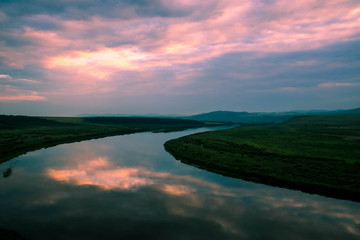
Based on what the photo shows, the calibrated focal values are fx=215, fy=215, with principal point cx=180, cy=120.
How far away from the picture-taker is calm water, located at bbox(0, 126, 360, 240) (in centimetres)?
1473

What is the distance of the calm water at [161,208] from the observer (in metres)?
14.7

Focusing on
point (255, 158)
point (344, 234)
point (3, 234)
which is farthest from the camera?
point (255, 158)

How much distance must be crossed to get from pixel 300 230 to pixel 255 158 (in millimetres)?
20068

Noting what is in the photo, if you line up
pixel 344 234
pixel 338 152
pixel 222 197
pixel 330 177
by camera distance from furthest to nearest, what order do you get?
pixel 338 152 < pixel 330 177 < pixel 222 197 < pixel 344 234

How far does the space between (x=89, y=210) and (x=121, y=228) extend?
407 centimetres

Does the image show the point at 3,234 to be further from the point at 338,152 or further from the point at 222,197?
the point at 338,152

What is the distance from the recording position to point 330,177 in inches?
957

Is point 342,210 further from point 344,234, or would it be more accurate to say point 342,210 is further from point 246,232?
point 246,232

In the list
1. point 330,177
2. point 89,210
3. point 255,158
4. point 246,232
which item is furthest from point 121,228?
point 255,158

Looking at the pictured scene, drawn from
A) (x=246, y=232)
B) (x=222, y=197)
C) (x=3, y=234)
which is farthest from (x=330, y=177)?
(x=3, y=234)

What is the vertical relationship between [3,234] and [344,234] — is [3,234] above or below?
above

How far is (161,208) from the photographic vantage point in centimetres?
1819

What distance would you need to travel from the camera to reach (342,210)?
17.9 m

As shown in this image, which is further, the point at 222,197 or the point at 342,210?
the point at 222,197
